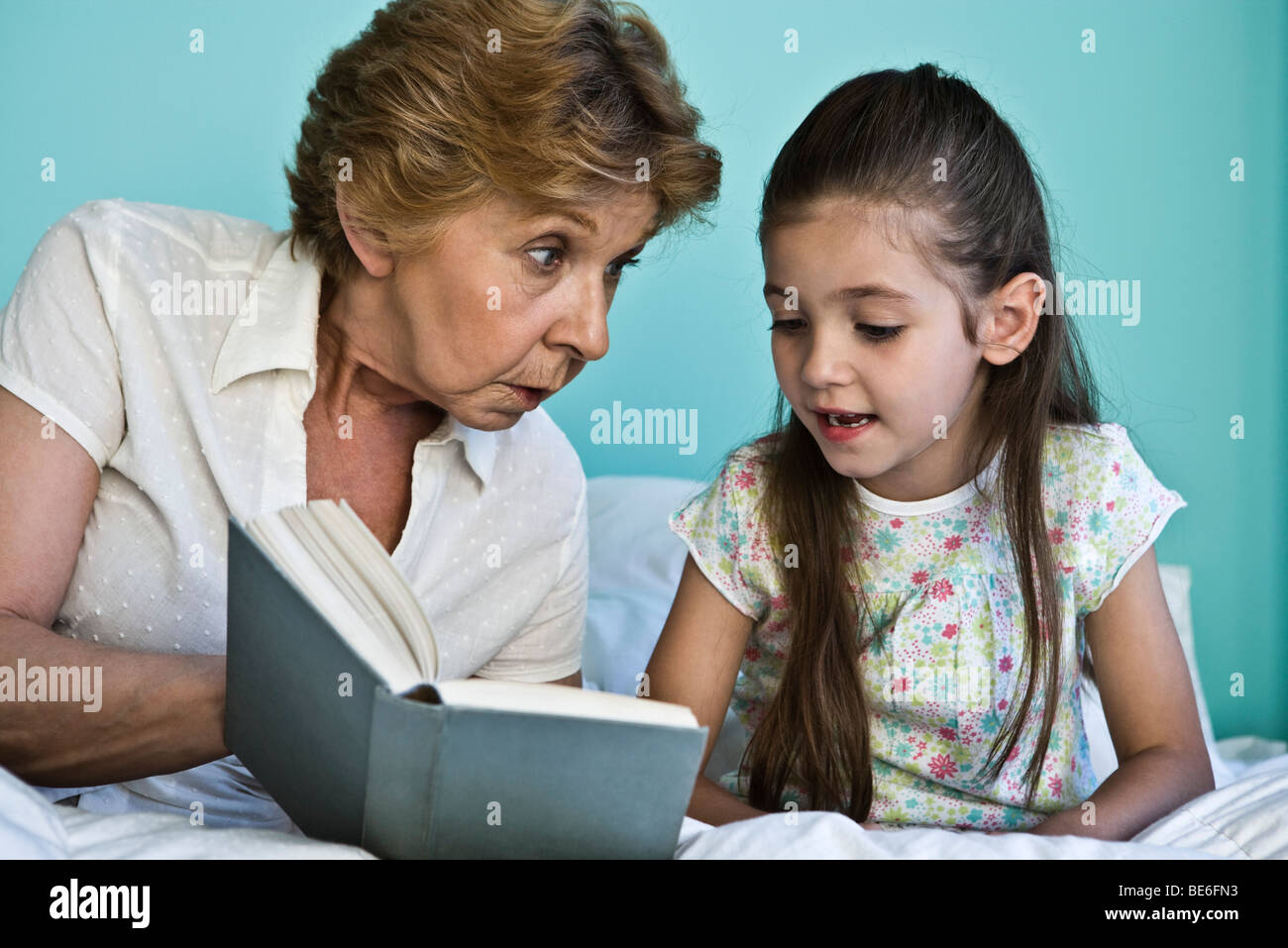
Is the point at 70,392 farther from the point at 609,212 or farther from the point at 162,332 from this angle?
the point at 609,212

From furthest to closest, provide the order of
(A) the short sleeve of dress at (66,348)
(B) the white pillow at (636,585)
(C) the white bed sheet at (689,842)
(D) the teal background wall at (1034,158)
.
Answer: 1. (D) the teal background wall at (1034,158)
2. (B) the white pillow at (636,585)
3. (A) the short sleeve of dress at (66,348)
4. (C) the white bed sheet at (689,842)

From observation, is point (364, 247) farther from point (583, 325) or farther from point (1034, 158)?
point (1034, 158)

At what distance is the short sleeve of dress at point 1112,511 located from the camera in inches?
49.6

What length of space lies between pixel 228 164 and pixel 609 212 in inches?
45.7

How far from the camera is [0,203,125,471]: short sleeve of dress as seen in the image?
3.46ft

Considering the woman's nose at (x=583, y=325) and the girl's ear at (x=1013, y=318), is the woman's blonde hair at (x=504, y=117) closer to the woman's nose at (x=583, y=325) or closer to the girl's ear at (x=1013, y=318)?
the woman's nose at (x=583, y=325)

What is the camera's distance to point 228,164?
2012mm

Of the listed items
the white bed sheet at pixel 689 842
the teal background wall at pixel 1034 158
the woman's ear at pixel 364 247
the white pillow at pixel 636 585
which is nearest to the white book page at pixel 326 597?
the white bed sheet at pixel 689 842

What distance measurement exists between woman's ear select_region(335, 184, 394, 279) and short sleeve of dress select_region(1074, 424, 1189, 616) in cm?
76

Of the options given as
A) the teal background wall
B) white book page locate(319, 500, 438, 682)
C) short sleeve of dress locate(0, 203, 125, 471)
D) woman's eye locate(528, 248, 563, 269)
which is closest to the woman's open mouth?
woman's eye locate(528, 248, 563, 269)

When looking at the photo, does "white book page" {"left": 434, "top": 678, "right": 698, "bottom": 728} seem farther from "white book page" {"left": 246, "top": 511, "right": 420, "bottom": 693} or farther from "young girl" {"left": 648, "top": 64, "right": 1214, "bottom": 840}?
"young girl" {"left": 648, "top": 64, "right": 1214, "bottom": 840}

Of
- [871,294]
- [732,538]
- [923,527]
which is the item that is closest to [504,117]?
[871,294]

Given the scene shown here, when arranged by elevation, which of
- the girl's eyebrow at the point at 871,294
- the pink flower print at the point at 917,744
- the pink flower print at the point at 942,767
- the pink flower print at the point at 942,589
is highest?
the girl's eyebrow at the point at 871,294
